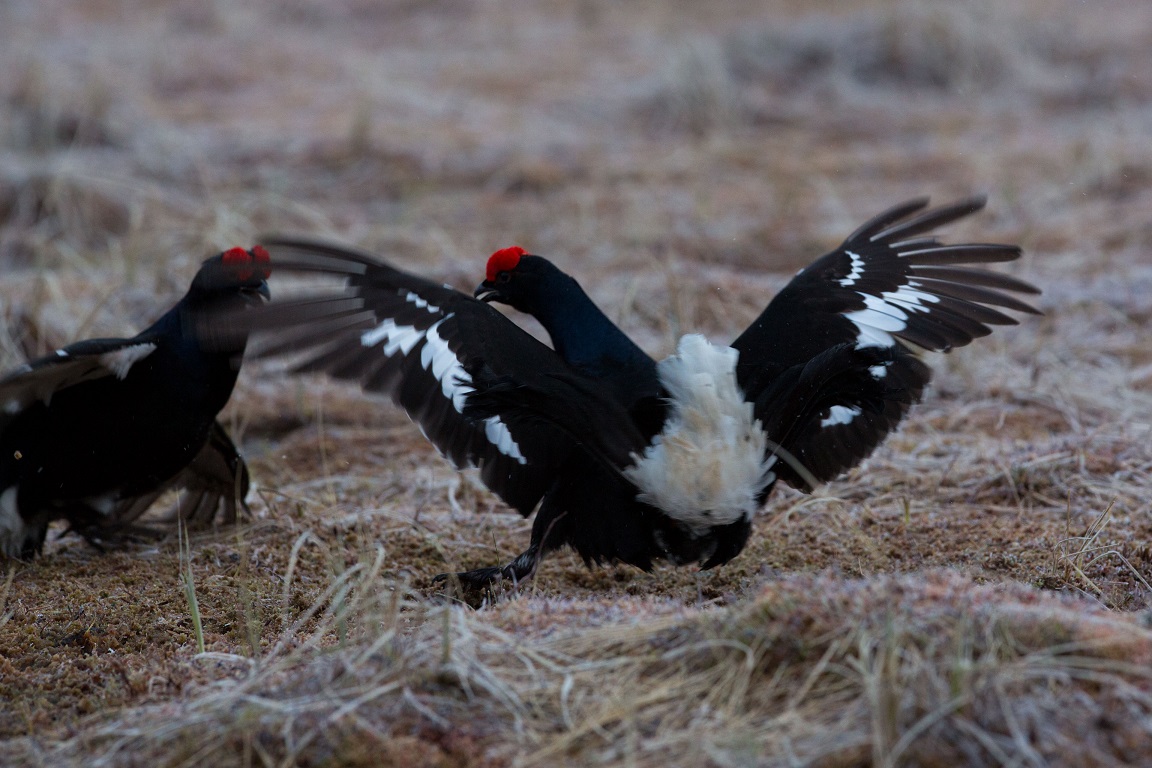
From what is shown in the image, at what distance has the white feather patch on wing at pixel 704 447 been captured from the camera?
2975 millimetres

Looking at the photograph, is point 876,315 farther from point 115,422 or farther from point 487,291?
point 115,422

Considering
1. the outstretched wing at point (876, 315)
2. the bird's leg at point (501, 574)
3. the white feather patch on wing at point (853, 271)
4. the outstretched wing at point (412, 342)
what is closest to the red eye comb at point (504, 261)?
the outstretched wing at point (412, 342)

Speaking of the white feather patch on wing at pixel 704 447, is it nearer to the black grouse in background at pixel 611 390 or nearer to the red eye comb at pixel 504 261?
the black grouse in background at pixel 611 390

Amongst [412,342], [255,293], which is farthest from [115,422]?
[412,342]

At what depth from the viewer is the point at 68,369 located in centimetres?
349

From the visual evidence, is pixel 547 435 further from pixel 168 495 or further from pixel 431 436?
pixel 168 495

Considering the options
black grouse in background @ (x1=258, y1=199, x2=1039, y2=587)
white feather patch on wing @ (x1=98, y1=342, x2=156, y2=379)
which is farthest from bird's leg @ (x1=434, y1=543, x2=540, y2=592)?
white feather patch on wing @ (x1=98, y1=342, x2=156, y2=379)

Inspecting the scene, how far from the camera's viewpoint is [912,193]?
313 inches

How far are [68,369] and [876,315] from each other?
2368 millimetres

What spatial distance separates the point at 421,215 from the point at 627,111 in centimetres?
332

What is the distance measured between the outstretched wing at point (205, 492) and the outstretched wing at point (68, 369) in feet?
1.24

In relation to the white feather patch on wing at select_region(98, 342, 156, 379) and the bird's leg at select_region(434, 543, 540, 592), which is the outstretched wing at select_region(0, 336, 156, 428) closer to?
the white feather patch on wing at select_region(98, 342, 156, 379)

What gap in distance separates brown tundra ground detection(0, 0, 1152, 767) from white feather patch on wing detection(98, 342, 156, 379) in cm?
58

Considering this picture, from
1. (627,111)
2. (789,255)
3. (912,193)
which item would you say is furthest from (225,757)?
(627,111)
